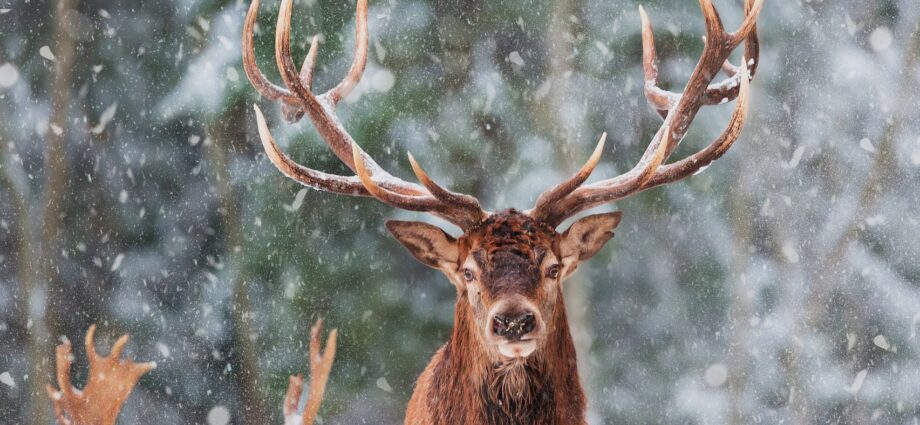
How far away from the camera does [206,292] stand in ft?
34.1

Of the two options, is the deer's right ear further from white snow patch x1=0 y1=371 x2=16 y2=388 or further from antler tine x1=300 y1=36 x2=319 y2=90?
white snow patch x1=0 y1=371 x2=16 y2=388

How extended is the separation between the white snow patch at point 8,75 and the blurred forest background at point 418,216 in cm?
2

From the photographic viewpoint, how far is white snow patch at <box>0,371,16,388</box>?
34.9 ft

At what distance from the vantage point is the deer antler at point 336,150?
5.17 metres

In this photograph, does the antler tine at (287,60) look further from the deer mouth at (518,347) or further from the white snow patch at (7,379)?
the white snow patch at (7,379)

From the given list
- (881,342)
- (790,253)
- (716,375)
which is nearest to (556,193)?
(716,375)

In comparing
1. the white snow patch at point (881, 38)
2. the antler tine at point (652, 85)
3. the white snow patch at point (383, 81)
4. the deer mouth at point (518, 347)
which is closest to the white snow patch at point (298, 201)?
the white snow patch at point (383, 81)

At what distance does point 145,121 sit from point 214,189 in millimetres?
815

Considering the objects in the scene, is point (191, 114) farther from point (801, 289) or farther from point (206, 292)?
point (801, 289)

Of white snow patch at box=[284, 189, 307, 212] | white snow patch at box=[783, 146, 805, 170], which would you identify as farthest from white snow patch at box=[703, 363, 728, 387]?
white snow patch at box=[284, 189, 307, 212]

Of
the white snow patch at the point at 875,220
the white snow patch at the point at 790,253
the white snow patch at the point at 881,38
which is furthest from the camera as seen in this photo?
the white snow patch at the point at 881,38

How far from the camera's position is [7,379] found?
10664 mm

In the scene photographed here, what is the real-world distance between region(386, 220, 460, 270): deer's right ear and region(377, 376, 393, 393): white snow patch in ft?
15.3

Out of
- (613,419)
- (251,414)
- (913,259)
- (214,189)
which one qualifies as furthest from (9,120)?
(913,259)
